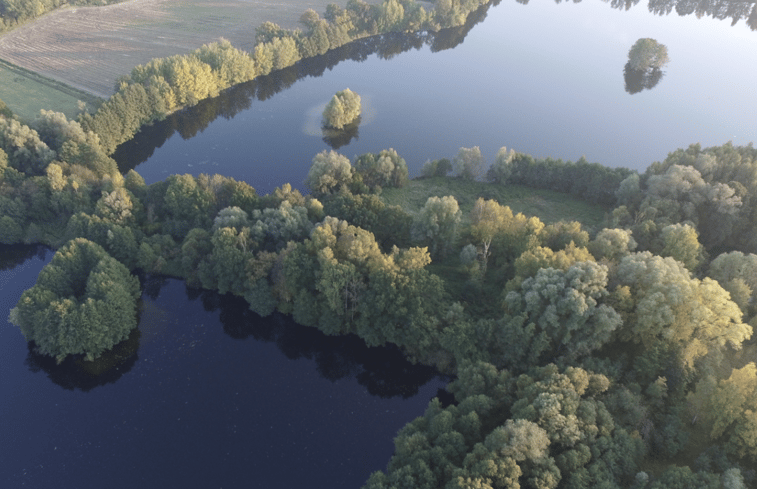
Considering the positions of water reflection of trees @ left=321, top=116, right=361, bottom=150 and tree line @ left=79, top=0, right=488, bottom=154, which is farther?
water reflection of trees @ left=321, top=116, right=361, bottom=150

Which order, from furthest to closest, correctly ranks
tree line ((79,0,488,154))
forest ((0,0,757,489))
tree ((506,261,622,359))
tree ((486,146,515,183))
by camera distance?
tree line ((79,0,488,154))
tree ((486,146,515,183))
tree ((506,261,622,359))
forest ((0,0,757,489))

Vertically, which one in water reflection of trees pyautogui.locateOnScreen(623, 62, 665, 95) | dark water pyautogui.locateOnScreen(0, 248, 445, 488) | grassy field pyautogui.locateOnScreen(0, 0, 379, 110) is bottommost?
dark water pyautogui.locateOnScreen(0, 248, 445, 488)

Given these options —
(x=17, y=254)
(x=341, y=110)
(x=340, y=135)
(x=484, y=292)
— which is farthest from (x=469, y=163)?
(x=17, y=254)

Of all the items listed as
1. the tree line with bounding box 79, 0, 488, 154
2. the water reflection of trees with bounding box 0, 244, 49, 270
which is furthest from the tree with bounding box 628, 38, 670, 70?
the water reflection of trees with bounding box 0, 244, 49, 270

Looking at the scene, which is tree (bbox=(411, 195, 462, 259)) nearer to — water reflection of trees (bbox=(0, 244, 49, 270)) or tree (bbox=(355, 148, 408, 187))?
tree (bbox=(355, 148, 408, 187))

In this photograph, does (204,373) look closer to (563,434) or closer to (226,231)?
(226,231)

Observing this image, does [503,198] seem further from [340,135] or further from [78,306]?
[78,306]
